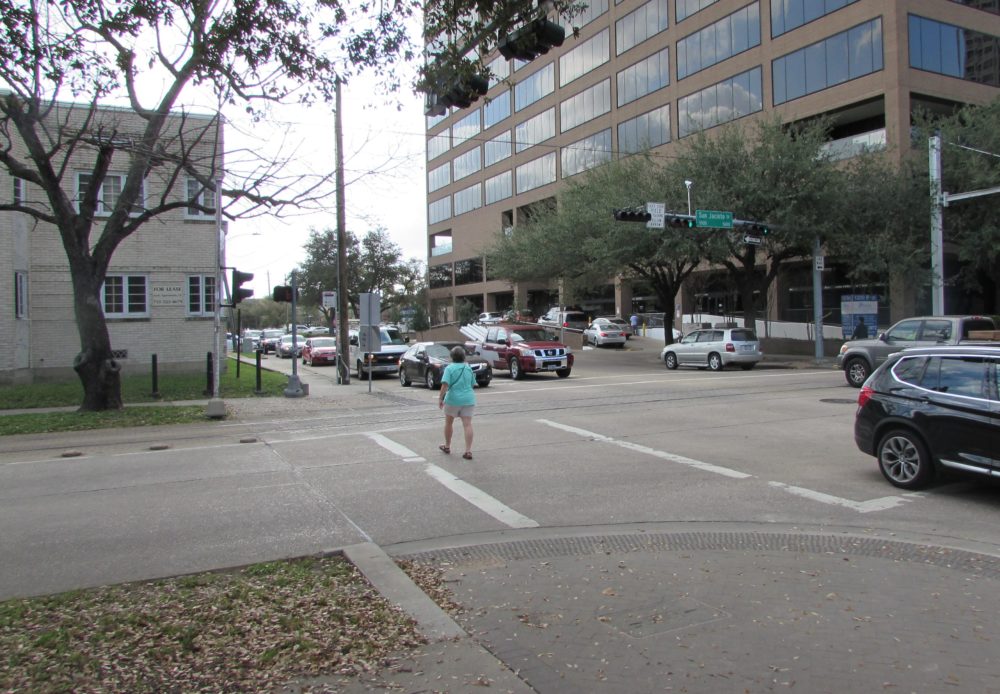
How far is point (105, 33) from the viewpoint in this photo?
9.71 metres

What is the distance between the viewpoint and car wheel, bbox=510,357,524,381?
23.9 metres

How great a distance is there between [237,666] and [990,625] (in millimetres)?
4245

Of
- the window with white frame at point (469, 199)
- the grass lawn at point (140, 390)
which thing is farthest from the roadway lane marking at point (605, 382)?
the window with white frame at point (469, 199)

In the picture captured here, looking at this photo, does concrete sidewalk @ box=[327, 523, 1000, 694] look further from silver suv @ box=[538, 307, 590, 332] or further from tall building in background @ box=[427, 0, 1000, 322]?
silver suv @ box=[538, 307, 590, 332]

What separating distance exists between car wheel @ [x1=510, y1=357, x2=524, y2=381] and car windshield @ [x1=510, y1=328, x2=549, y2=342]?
0.79 meters

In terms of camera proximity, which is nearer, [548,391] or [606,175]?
[548,391]

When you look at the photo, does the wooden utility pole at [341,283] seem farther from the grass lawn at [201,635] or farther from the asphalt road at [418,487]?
the grass lawn at [201,635]

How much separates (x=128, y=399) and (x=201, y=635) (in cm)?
1632

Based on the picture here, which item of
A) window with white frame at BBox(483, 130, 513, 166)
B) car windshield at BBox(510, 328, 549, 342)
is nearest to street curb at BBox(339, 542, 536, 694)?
car windshield at BBox(510, 328, 549, 342)

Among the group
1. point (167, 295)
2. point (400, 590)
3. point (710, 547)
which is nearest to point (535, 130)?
point (167, 295)

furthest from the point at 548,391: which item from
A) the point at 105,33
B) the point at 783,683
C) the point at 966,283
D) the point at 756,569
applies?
the point at 966,283

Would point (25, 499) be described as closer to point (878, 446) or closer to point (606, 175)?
point (878, 446)

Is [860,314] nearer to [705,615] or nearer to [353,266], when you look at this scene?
[705,615]

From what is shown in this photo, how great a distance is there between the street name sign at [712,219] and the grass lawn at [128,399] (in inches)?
587
